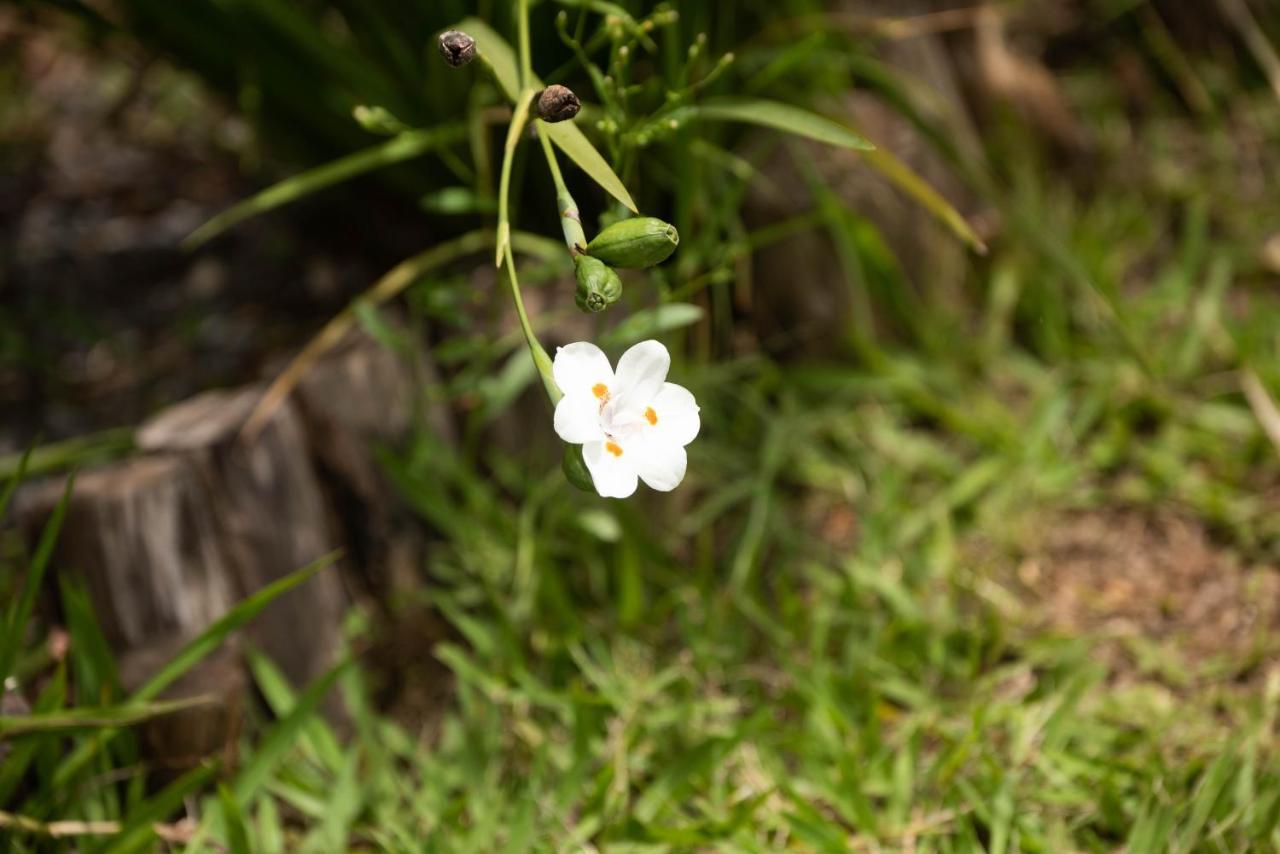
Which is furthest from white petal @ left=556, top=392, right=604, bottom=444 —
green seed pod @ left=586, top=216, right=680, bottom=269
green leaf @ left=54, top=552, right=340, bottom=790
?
green leaf @ left=54, top=552, right=340, bottom=790

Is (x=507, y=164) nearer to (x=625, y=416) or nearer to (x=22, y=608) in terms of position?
(x=625, y=416)

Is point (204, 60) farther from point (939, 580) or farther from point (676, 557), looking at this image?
point (939, 580)

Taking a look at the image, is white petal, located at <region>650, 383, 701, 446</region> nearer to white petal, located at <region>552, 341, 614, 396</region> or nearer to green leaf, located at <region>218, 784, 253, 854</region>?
white petal, located at <region>552, 341, 614, 396</region>

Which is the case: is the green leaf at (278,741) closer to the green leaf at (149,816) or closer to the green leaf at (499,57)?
the green leaf at (149,816)

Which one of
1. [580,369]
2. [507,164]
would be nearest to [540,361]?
[580,369]

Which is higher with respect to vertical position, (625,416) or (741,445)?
(625,416)

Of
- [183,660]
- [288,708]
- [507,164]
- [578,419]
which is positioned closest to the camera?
[578,419]
